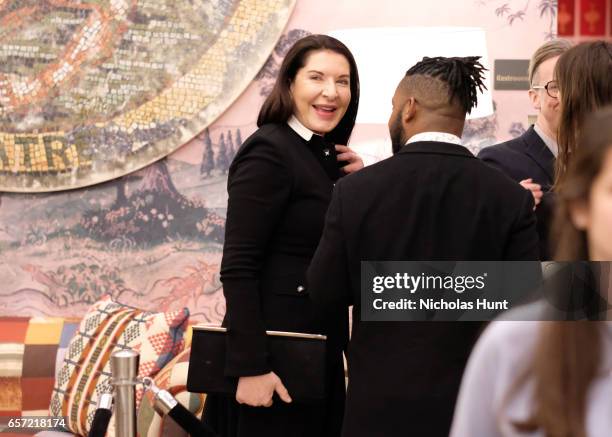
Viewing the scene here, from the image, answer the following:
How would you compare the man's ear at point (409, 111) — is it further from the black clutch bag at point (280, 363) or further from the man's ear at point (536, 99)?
the man's ear at point (536, 99)

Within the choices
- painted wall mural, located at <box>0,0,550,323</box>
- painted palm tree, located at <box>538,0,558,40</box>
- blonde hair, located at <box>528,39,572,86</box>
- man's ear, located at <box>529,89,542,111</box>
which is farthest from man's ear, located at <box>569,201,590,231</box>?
painted palm tree, located at <box>538,0,558,40</box>

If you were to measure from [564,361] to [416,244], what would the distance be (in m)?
0.97

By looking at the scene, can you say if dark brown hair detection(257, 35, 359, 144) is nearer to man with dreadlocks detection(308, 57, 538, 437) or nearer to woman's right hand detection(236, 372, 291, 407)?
man with dreadlocks detection(308, 57, 538, 437)

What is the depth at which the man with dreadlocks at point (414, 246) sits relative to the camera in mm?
1910

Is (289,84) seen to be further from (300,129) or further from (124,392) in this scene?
(124,392)

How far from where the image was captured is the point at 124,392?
6.26ft

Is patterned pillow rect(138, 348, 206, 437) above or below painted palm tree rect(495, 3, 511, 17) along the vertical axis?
below

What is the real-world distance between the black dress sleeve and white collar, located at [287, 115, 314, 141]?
5.3 inches

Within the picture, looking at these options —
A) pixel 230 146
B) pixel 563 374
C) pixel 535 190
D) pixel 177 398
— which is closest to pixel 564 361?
pixel 563 374

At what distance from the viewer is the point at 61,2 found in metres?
3.69

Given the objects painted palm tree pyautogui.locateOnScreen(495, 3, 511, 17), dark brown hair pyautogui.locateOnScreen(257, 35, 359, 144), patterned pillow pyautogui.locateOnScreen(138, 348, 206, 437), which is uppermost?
painted palm tree pyautogui.locateOnScreen(495, 3, 511, 17)

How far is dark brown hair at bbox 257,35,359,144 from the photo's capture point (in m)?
2.33

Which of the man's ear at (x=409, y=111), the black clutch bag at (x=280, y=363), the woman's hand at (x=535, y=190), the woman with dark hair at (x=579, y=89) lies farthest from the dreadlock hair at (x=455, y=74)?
the black clutch bag at (x=280, y=363)

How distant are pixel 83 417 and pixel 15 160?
1077 millimetres
